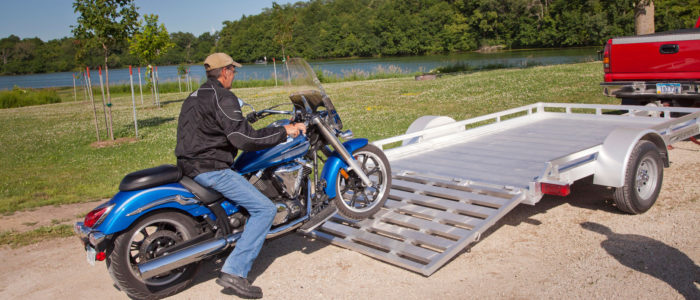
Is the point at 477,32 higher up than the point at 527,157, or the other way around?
the point at 477,32

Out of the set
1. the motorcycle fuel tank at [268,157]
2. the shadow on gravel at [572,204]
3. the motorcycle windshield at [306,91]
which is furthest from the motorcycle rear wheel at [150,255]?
the shadow on gravel at [572,204]

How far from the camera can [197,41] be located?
71.5 metres

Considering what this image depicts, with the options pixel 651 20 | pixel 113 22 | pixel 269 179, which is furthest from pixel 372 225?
pixel 651 20

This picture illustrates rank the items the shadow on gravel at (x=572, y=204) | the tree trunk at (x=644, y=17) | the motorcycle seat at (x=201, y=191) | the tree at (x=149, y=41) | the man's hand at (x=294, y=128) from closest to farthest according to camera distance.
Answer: the motorcycle seat at (x=201, y=191), the man's hand at (x=294, y=128), the shadow on gravel at (x=572, y=204), the tree at (x=149, y=41), the tree trunk at (x=644, y=17)

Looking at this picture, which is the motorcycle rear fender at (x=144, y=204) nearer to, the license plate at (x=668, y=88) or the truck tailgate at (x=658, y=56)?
the license plate at (x=668, y=88)

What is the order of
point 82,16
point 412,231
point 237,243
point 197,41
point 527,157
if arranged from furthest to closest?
point 197,41 → point 82,16 → point 527,157 → point 412,231 → point 237,243

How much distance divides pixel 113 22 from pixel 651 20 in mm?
21083

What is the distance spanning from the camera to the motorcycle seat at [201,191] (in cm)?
419

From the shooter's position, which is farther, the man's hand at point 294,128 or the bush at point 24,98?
the bush at point 24,98

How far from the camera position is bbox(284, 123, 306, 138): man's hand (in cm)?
440

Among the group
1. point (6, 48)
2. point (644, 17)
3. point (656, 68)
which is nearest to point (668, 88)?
point (656, 68)

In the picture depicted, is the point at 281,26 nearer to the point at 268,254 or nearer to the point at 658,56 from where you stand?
the point at 658,56

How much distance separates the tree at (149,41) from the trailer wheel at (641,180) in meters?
16.5

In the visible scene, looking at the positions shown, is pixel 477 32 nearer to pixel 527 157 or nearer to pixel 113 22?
pixel 113 22
